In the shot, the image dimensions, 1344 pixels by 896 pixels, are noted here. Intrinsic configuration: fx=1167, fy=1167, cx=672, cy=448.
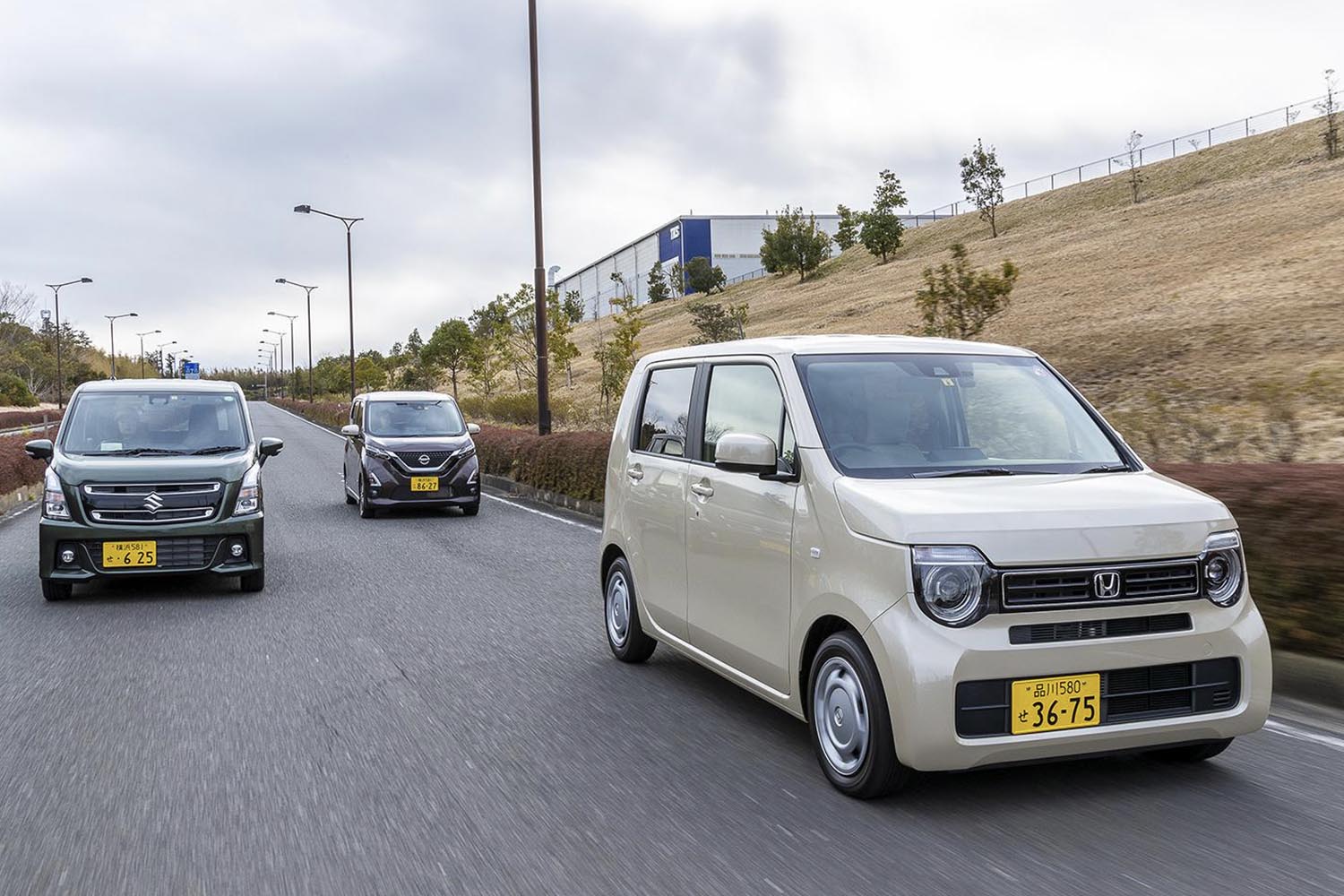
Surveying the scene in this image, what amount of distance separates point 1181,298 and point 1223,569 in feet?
121

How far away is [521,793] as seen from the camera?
449cm

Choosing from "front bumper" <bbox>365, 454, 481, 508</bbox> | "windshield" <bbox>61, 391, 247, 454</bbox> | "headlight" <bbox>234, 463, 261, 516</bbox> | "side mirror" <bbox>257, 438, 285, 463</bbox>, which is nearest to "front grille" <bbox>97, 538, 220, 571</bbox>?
"headlight" <bbox>234, 463, 261, 516</bbox>

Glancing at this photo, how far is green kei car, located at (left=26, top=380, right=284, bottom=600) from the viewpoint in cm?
895

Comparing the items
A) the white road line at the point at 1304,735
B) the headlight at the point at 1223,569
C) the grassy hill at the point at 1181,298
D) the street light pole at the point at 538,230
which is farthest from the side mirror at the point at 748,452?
the street light pole at the point at 538,230

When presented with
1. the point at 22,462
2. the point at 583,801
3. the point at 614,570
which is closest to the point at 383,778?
the point at 583,801

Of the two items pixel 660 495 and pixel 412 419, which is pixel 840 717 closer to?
pixel 660 495

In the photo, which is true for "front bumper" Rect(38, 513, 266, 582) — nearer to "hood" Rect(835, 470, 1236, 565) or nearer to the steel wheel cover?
the steel wheel cover

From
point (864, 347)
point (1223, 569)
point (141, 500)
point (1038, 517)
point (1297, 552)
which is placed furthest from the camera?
point (141, 500)

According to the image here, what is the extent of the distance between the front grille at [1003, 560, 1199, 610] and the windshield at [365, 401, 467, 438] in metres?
13.4

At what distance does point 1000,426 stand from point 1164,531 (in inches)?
40.6

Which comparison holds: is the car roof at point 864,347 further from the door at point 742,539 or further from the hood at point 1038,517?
the hood at point 1038,517

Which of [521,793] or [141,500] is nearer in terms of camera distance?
[521,793]

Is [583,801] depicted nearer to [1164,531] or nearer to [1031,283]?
[1164,531]

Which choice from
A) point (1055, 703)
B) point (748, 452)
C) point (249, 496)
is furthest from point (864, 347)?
point (249, 496)
